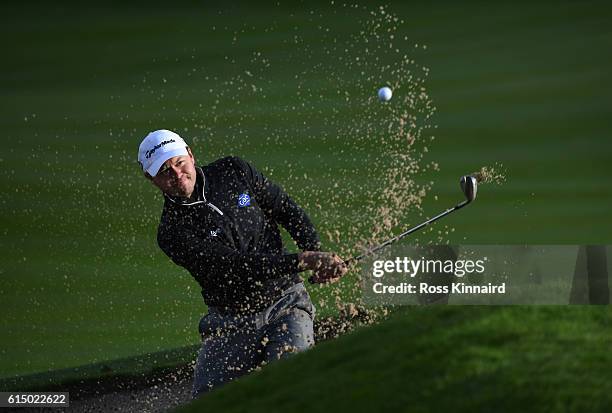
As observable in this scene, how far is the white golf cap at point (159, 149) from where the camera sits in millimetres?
3682

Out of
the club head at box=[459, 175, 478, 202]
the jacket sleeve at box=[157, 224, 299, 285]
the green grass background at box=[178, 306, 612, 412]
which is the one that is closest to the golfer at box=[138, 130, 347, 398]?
the jacket sleeve at box=[157, 224, 299, 285]

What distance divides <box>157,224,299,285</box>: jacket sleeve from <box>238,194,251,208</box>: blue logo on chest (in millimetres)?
186

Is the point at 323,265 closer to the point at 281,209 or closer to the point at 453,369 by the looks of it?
the point at 281,209

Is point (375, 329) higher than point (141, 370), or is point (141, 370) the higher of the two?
point (141, 370)

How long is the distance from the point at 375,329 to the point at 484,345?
2.11 feet

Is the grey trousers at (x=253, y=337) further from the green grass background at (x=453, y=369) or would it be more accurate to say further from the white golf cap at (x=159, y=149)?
the white golf cap at (x=159, y=149)

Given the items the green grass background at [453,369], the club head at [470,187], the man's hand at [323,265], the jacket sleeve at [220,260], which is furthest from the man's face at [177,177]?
the club head at [470,187]

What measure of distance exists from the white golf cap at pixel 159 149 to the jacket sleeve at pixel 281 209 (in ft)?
0.90

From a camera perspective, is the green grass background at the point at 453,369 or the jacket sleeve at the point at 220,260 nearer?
the green grass background at the point at 453,369

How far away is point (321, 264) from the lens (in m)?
3.55

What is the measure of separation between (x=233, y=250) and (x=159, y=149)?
0.49 meters

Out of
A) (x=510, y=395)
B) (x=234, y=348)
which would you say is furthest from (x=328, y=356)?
(x=510, y=395)

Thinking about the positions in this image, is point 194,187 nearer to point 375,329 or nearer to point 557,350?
point 375,329

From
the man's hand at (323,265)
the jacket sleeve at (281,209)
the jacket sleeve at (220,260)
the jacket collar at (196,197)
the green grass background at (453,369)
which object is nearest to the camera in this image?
the green grass background at (453,369)
